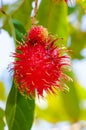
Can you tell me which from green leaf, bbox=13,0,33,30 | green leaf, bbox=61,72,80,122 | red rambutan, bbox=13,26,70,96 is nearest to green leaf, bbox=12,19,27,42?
red rambutan, bbox=13,26,70,96

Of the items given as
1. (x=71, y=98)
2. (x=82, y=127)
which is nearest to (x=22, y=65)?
(x=82, y=127)

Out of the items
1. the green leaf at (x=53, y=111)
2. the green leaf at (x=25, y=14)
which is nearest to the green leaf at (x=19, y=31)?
the green leaf at (x=25, y=14)

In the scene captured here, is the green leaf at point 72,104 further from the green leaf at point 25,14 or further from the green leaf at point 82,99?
the green leaf at point 25,14

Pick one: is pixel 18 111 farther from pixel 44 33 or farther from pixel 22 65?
pixel 44 33

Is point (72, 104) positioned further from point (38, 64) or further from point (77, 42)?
point (38, 64)

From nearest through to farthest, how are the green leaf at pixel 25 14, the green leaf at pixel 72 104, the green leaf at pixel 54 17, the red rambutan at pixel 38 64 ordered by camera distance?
the red rambutan at pixel 38 64
the green leaf at pixel 25 14
the green leaf at pixel 54 17
the green leaf at pixel 72 104

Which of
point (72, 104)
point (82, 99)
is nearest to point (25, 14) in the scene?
point (72, 104)
